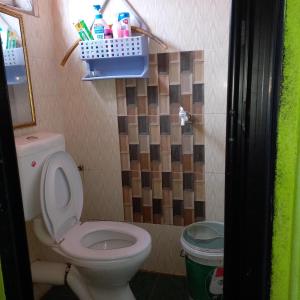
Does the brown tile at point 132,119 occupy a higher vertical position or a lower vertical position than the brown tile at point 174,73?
lower

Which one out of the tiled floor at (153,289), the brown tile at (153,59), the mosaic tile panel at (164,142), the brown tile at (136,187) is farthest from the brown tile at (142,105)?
the tiled floor at (153,289)

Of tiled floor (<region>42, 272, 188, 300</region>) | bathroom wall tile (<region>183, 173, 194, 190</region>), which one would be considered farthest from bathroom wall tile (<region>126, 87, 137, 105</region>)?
tiled floor (<region>42, 272, 188, 300</region>)

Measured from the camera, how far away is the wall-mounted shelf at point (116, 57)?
1627 millimetres

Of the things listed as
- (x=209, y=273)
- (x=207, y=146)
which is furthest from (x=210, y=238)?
(x=207, y=146)

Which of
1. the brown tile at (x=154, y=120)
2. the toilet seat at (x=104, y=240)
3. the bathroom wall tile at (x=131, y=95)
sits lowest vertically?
the toilet seat at (x=104, y=240)

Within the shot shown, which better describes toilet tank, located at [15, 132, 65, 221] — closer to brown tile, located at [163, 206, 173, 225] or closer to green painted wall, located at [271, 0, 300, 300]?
brown tile, located at [163, 206, 173, 225]

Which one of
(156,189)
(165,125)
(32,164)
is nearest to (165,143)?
(165,125)

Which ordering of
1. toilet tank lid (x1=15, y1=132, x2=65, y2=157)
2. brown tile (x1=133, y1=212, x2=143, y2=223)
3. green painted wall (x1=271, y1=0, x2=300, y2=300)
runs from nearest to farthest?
green painted wall (x1=271, y1=0, x2=300, y2=300), toilet tank lid (x1=15, y1=132, x2=65, y2=157), brown tile (x1=133, y1=212, x2=143, y2=223)

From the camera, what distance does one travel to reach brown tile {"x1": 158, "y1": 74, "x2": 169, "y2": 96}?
176 centimetres

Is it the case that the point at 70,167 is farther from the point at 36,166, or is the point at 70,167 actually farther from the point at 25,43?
A: the point at 25,43

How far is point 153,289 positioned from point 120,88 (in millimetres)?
1291

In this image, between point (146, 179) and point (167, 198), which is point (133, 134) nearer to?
point (146, 179)

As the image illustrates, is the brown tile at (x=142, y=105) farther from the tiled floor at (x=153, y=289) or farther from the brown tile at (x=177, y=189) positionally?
the tiled floor at (x=153, y=289)

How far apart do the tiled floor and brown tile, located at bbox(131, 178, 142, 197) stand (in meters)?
0.57
